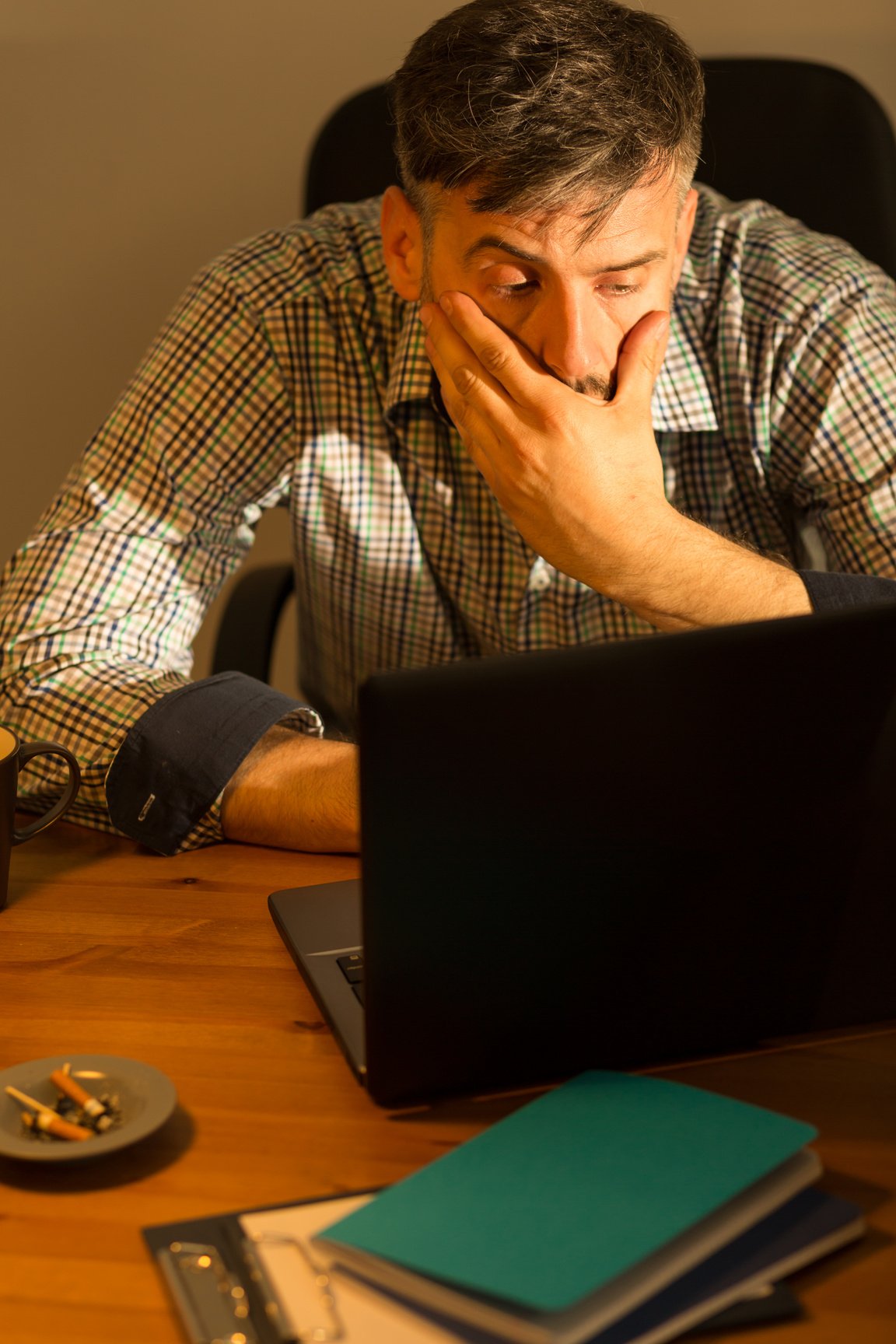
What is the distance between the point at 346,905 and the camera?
88cm

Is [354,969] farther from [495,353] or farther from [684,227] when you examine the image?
[684,227]

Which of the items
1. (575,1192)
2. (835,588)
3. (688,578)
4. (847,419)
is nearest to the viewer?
(575,1192)

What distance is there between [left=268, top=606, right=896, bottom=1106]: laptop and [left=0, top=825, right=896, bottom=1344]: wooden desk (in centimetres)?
3

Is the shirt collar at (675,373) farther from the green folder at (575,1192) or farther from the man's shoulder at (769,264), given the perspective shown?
the green folder at (575,1192)

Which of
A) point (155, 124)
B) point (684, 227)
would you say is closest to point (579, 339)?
point (684, 227)

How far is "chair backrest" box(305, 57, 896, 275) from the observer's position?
146 centimetres

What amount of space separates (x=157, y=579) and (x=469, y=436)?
0.34 m

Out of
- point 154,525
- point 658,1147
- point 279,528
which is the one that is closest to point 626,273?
point 154,525

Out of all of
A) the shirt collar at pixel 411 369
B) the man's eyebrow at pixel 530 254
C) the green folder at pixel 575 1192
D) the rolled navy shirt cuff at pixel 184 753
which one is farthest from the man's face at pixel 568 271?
the green folder at pixel 575 1192

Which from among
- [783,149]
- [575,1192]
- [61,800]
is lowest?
[61,800]

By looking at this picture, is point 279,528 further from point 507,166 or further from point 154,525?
point 507,166

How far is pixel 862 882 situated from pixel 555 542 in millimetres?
545

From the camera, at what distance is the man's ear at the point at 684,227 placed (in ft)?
4.12

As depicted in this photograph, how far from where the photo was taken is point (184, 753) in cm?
103
